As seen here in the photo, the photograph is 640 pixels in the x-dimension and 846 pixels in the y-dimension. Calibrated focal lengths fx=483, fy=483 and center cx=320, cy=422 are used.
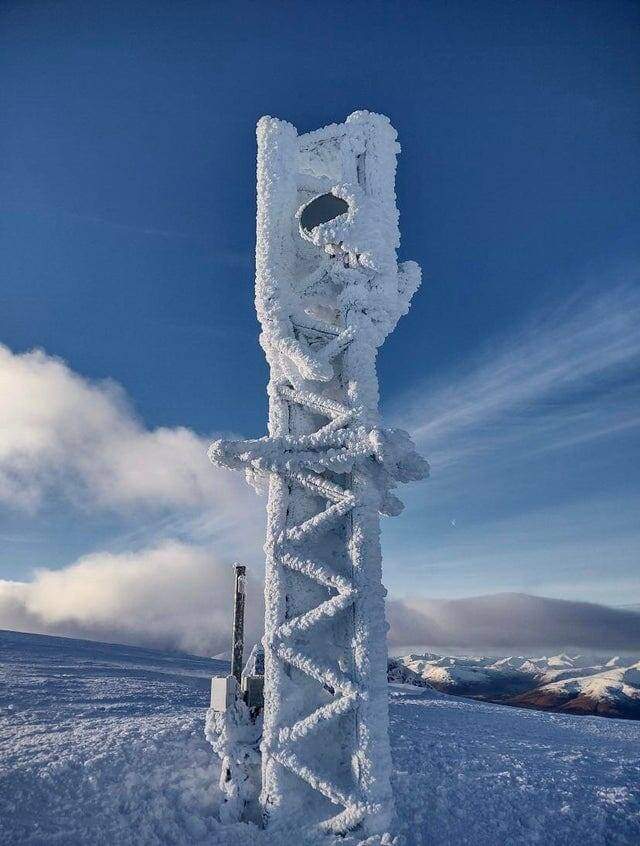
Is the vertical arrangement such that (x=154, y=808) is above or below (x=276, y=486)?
below

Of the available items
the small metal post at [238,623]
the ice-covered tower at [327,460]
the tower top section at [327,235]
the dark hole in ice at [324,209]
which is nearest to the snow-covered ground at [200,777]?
the ice-covered tower at [327,460]

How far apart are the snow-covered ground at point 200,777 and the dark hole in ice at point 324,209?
27.2ft

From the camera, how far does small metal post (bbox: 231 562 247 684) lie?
772 cm

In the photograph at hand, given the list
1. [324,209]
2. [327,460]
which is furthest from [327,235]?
[327,460]

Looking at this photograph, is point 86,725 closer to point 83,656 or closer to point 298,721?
point 298,721

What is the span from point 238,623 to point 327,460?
3.53 m

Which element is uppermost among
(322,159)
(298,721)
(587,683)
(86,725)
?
(322,159)

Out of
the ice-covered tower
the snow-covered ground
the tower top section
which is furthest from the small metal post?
the tower top section

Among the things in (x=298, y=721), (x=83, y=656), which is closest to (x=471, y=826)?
(x=298, y=721)

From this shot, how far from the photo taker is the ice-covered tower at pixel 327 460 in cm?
595

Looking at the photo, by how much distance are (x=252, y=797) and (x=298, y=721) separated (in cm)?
118

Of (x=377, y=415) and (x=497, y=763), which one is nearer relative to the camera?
(x=377, y=415)

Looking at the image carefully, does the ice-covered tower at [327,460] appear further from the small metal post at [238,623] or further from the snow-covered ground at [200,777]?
the small metal post at [238,623]

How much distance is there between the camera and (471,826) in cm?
579
